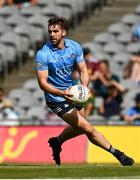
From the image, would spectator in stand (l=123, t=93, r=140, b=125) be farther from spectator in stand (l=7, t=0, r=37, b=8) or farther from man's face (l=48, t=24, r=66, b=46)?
spectator in stand (l=7, t=0, r=37, b=8)

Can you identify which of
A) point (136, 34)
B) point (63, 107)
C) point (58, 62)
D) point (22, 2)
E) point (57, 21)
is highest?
point (57, 21)

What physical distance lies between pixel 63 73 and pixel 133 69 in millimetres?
7415

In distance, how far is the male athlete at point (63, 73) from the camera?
1370 cm

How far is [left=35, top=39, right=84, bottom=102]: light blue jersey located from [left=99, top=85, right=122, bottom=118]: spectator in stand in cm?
609

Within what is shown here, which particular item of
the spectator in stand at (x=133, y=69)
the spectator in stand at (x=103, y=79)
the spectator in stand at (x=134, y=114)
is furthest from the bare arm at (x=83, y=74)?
the spectator in stand at (x=133, y=69)

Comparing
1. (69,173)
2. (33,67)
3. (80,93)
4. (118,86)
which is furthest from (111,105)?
(69,173)

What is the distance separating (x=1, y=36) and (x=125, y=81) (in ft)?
16.9

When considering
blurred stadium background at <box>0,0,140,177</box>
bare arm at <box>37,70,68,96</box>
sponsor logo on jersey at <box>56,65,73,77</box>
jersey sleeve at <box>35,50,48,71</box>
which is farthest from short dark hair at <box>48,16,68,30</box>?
blurred stadium background at <box>0,0,140,177</box>

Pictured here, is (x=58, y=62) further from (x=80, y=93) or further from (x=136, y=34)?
(x=136, y=34)

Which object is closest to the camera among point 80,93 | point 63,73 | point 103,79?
point 80,93

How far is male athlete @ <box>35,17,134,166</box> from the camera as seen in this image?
45.0 ft

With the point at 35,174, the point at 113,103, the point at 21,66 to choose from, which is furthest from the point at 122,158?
the point at 21,66

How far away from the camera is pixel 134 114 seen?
1952 centimetres

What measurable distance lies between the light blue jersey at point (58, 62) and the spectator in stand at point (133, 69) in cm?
716
